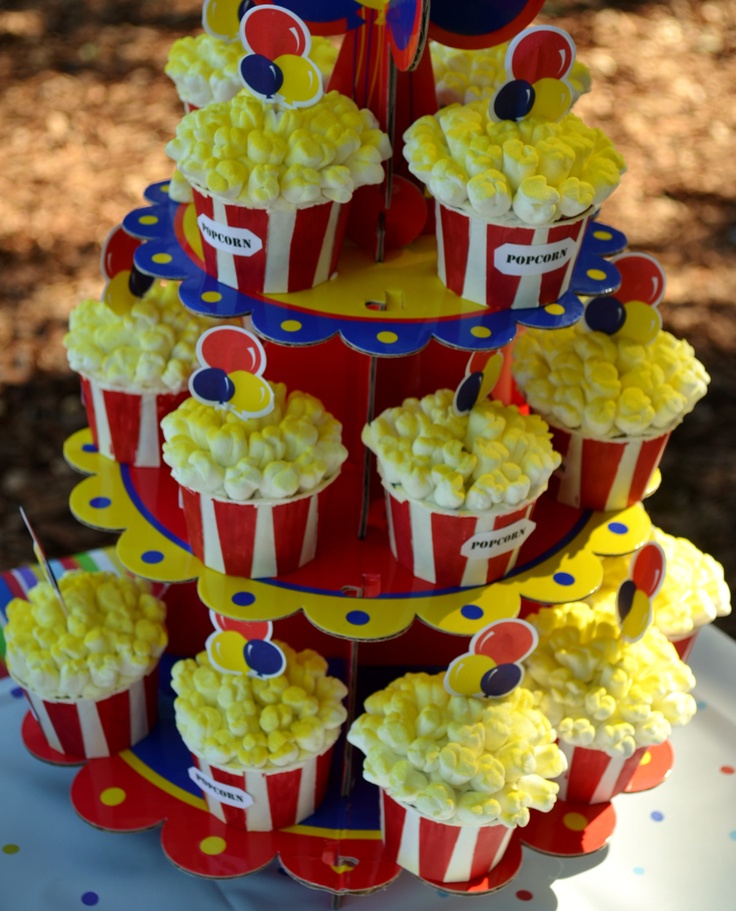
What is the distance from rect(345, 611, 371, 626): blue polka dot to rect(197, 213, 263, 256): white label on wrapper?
19.9 inches

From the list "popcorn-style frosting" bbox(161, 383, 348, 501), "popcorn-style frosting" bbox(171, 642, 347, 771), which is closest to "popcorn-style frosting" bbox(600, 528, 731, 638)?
"popcorn-style frosting" bbox(171, 642, 347, 771)

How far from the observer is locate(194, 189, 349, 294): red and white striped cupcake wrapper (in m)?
1.51

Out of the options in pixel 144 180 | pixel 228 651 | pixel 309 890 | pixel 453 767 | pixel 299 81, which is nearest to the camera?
pixel 299 81

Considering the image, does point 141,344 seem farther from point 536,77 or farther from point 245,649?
point 536,77

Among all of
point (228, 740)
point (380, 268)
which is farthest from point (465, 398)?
point (228, 740)

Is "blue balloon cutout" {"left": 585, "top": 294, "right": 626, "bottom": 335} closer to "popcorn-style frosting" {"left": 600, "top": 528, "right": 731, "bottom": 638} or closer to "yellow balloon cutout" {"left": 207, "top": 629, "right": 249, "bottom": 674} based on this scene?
"popcorn-style frosting" {"left": 600, "top": 528, "right": 731, "bottom": 638}

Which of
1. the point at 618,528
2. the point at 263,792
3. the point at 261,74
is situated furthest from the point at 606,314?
the point at 263,792

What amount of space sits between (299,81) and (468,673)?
820mm

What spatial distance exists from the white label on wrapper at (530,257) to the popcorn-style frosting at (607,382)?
291 millimetres

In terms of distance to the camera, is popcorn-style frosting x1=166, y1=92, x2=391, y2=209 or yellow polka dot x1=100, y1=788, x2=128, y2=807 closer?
popcorn-style frosting x1=166, y1=92, x2=391, y2=209

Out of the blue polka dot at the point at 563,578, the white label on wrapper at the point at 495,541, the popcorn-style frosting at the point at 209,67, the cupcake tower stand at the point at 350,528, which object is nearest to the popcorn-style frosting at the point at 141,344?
the cupcake tower stand at the point at 350,528

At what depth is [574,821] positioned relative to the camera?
6.09ft

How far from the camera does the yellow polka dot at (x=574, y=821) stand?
1.84 metres

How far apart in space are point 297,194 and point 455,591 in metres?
0.60
